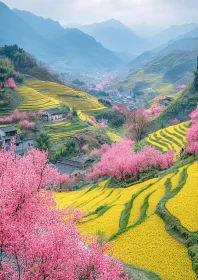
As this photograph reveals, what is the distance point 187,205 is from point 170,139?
3548 centimetres

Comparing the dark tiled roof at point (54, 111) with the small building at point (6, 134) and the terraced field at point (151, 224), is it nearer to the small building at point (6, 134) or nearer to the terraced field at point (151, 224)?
the small building at point (6, 134)

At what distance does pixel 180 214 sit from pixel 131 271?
19.8 ft

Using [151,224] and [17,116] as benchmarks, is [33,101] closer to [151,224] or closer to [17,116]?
[17,116]

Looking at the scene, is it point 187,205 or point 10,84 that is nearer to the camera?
point 187,205

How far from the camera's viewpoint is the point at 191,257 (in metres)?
14.4

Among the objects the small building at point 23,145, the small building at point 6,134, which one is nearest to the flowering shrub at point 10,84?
the small building at point 6,134

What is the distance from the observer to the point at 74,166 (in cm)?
5856

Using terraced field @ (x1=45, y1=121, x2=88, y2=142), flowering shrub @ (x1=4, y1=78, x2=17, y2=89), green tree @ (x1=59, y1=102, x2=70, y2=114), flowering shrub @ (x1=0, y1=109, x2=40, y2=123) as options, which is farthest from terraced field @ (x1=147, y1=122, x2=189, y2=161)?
flowering shrub @ (x1=4, y1=78, x2=17, y2=89)

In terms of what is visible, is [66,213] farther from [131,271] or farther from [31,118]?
[31,118]

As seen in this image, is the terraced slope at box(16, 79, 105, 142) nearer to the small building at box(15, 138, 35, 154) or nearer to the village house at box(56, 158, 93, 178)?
the small building at box(15, 138, 35, 154)

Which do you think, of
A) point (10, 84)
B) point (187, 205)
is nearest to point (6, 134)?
point (10, 84)

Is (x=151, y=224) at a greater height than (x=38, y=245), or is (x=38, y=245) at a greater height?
(x=38, y=245)

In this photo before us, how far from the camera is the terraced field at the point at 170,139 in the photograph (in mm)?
48250

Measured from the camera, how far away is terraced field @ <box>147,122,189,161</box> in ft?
158
